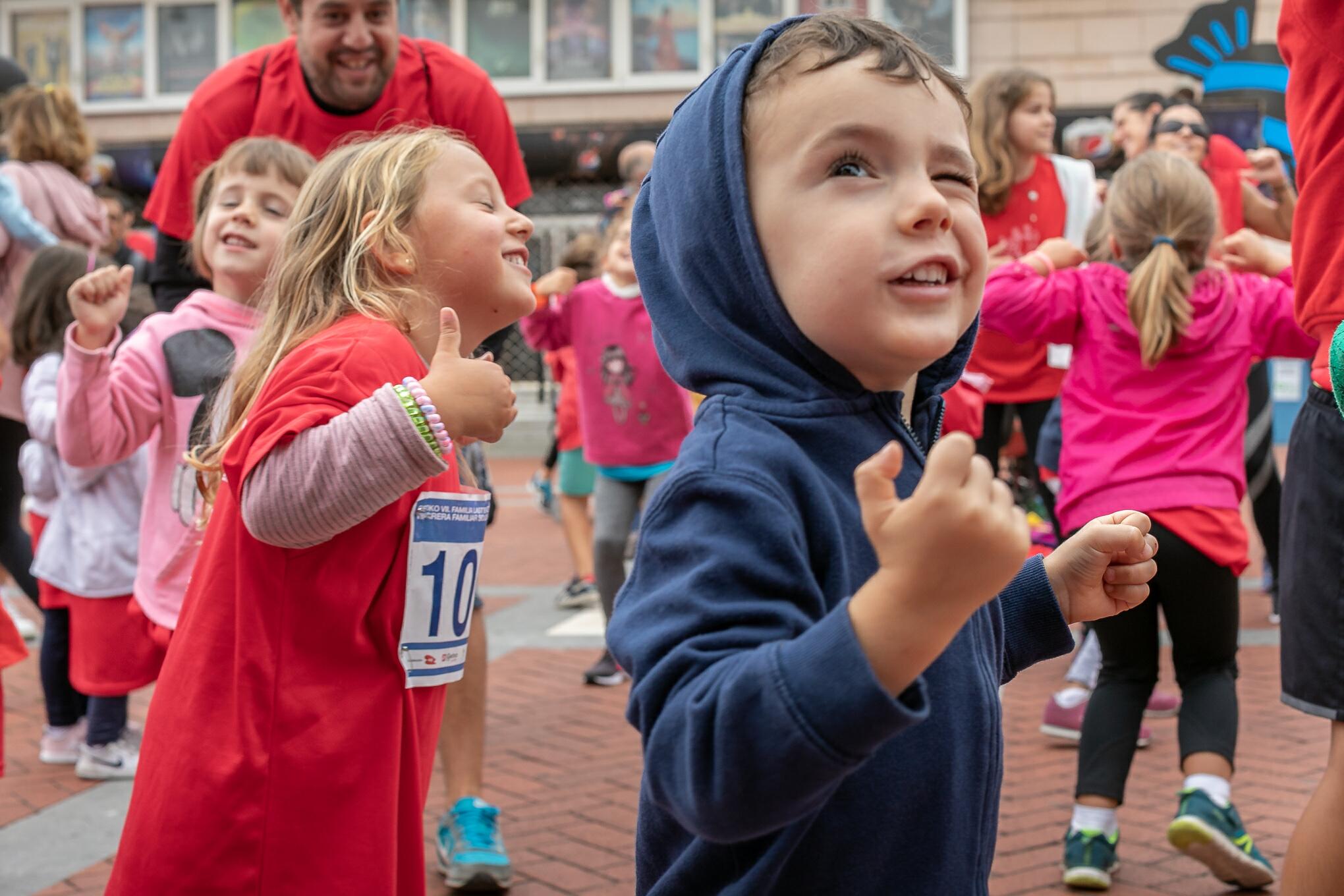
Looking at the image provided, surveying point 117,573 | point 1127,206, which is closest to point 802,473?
point 1127,206

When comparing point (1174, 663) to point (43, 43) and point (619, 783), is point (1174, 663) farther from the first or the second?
point (43, 43)

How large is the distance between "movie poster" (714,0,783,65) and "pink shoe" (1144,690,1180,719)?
627 inches

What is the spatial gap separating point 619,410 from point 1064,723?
206 cm

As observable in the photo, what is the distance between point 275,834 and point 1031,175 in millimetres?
4312

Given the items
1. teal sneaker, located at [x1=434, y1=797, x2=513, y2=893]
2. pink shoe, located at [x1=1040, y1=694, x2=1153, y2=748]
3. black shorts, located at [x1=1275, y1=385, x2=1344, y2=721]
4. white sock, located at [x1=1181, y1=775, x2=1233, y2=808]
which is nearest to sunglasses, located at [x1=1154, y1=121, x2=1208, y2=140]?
pink shoe, located at [x1=1040, y1=694, x2=1153, y2=748]

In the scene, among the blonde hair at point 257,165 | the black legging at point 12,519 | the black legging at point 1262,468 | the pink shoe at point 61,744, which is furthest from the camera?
the black legging at point 1262,468

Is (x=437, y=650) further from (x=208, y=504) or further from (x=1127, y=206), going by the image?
(x=1127, y=206)

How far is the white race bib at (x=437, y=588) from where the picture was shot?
2.13 m

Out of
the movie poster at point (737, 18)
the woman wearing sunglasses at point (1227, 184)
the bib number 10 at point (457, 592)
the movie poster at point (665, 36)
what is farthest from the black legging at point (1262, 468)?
the movie poster at point (665, 36)

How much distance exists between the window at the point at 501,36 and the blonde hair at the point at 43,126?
1438cm

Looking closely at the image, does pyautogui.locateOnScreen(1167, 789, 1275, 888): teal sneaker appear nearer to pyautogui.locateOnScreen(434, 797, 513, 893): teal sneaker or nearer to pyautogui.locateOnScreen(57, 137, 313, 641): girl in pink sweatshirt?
pyautogui.locateOnScreen(434, 797, 513, 893): teal sneaker

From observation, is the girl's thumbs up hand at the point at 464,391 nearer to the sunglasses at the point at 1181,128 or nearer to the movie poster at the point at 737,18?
the sunglasses at the point at 1181,128

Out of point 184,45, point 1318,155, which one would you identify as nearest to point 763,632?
point 1318,155

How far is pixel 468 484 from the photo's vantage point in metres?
2.64
